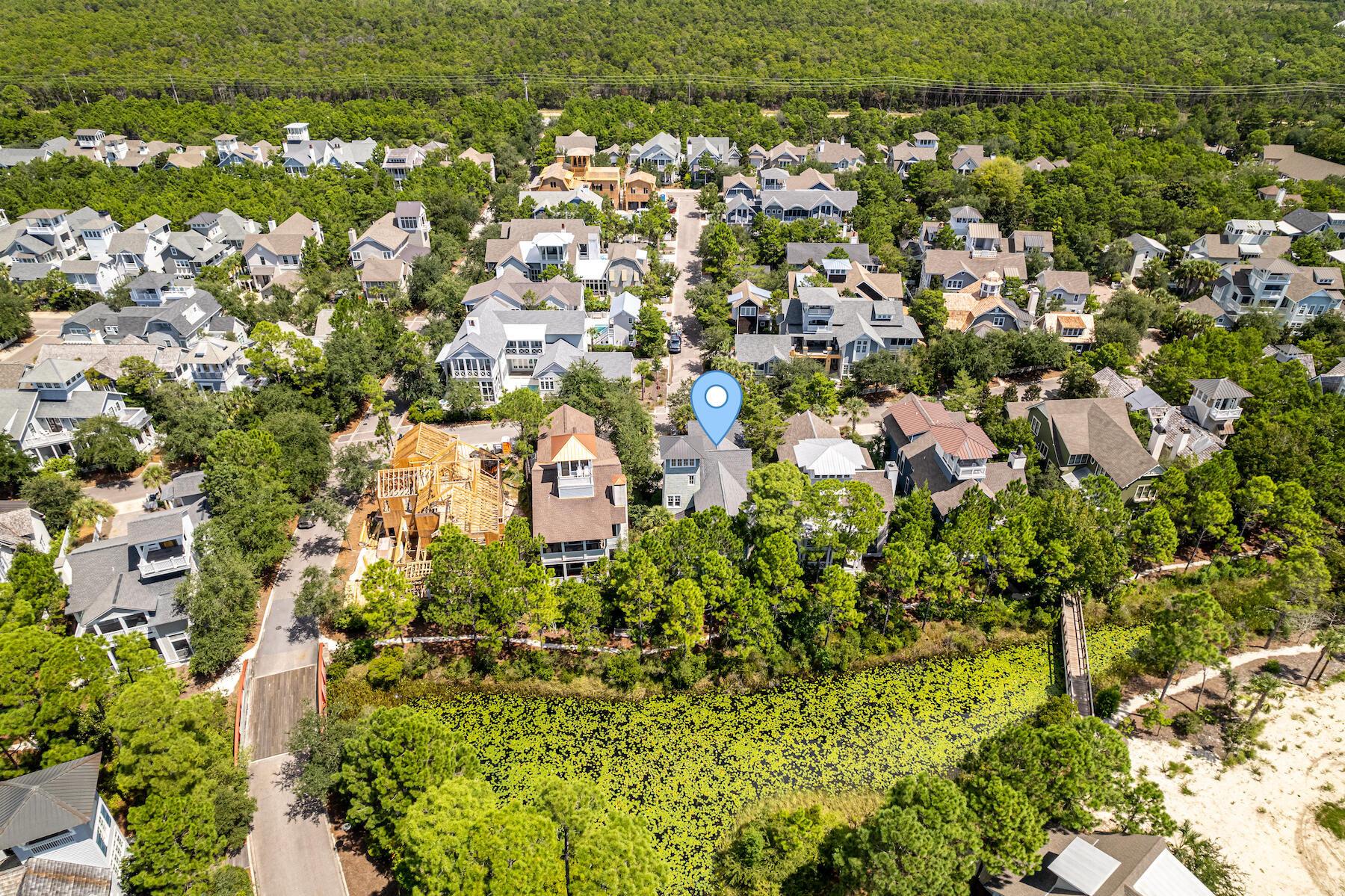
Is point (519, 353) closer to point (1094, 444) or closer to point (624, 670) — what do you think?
point (624, 670)

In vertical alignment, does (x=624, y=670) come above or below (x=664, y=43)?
below

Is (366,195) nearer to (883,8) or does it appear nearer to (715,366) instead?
(715,366)

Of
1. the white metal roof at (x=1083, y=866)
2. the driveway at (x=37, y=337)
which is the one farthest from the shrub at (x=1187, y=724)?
the driveway at (x=37, y=337)

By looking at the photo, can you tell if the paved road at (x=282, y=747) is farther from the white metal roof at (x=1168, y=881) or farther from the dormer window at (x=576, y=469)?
the white metal roof at (x=1168, y=881)

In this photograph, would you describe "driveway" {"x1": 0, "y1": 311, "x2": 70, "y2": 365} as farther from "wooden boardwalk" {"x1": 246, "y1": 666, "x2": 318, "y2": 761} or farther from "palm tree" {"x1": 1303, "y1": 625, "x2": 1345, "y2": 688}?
"palm tree" {"x1": 1303, "y1": 625, "x2": 1345, "y2": 688}

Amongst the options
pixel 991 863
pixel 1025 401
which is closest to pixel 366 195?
pixel 1025 401

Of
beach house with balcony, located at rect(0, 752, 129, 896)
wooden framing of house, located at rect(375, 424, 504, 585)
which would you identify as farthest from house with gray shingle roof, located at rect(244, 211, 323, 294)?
beach house with balcony, located at rect(0, 752, 129, 896)

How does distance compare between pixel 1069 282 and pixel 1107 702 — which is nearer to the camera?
pixel 1107 702

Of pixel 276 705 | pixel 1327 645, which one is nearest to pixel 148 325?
pixel 276 705
